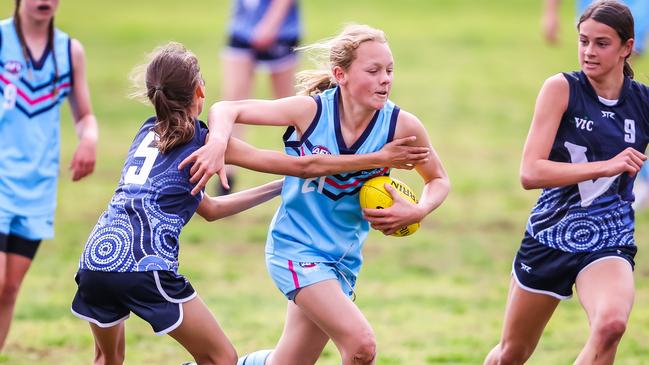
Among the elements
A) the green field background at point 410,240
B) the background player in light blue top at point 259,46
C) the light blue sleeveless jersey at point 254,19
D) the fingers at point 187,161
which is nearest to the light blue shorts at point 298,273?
the fingers at point 187,161

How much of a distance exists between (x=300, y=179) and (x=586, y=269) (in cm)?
135

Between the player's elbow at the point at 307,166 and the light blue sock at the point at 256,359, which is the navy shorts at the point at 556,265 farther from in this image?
the light blue sock at the point at 256,359

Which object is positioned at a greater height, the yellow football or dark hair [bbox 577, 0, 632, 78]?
dark hair [bbox 577, 0, 632, 78]

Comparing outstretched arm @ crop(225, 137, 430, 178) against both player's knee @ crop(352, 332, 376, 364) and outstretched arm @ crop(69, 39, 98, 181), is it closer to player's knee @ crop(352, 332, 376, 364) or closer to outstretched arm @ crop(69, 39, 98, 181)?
player's knee @ crop(352, 332, 376, 364)

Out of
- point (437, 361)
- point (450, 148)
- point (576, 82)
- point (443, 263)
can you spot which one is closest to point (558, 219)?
point (576, 82)

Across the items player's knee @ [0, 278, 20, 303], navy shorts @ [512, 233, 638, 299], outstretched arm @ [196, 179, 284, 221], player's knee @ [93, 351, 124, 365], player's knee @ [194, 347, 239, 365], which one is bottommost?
player's knee @ [0, 278, 20, 303]

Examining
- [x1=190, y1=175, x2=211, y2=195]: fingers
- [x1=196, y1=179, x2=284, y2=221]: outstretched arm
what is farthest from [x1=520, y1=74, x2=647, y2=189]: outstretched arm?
[x1=190, y1=175, x2=211, y2=195]: fingers

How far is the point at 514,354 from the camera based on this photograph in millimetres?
5125

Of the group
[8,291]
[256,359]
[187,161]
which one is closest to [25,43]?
[8,291]

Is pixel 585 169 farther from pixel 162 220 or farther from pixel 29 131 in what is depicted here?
pixel 29 131

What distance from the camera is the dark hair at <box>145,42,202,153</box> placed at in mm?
4641

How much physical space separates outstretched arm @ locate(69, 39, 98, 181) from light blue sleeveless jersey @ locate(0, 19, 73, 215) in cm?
6

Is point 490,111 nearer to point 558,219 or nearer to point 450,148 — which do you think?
point 450,148

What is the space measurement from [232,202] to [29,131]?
1534 millimetres
